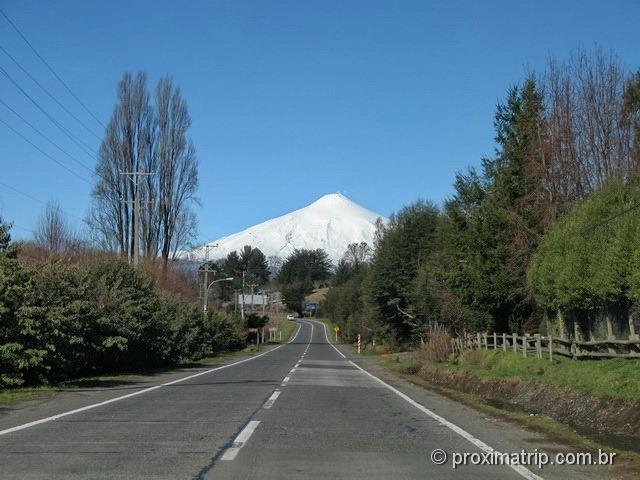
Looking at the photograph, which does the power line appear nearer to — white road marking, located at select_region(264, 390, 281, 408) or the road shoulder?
the road shoulder

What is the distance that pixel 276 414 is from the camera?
13719 mm

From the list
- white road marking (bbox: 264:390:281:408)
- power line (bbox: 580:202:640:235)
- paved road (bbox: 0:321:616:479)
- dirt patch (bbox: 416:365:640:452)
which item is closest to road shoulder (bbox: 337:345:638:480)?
paved road (bbox: 0:321:616:479)

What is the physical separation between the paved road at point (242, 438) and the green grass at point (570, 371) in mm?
3739

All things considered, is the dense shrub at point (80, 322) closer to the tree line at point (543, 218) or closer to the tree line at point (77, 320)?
the tree line at point (77, 320)

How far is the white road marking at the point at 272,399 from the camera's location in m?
15.5

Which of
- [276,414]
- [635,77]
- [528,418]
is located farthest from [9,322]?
[635,77]

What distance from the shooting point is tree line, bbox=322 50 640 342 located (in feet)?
75.4

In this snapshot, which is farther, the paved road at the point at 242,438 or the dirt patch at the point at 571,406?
the dirt patch at the point at 571,406

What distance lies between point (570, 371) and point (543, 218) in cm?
1752

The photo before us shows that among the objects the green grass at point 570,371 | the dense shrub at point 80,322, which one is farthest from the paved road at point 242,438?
the green grass at point 570,371

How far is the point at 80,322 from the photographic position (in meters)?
22.1

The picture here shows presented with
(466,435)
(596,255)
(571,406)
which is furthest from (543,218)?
(466,435)

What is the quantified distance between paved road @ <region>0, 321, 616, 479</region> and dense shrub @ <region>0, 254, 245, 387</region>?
9.71 feet

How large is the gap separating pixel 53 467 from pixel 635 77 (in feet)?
107
